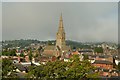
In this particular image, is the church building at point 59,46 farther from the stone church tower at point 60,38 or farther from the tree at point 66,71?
the tree at point 66,71

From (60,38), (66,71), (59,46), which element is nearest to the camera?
(66,71)

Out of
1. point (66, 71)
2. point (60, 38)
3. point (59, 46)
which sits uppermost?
point (60, 38)

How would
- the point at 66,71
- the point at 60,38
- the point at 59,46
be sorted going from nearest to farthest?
1. the point at 66,71
2. the point at 60,38
3. the point at 59,46

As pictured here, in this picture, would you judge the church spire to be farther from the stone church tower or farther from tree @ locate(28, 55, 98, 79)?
tree @ locate(28, 55, 98, 79)

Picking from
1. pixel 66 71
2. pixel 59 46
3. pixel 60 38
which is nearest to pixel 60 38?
pixel 60 38

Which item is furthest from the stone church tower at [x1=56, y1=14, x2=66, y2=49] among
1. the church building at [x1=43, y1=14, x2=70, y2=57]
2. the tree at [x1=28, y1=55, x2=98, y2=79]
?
the tree at [x1=28, y1=55, x2=98, y2=79]

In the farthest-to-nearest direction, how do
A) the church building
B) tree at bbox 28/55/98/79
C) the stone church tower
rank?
the stone church tower
the church building
tree at bbox 28/55/98/79

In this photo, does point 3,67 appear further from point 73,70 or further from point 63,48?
point 63,48

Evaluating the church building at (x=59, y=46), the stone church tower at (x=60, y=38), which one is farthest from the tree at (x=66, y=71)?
the stone church tower at (x=60, y=38)

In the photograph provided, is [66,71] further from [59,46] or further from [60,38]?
[59,46]

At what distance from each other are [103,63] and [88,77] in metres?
30.7

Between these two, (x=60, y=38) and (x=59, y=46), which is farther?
(x=59, y=46)

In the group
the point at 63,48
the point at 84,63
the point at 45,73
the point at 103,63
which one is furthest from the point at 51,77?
the point at 63,48

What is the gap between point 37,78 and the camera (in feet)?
77.1
